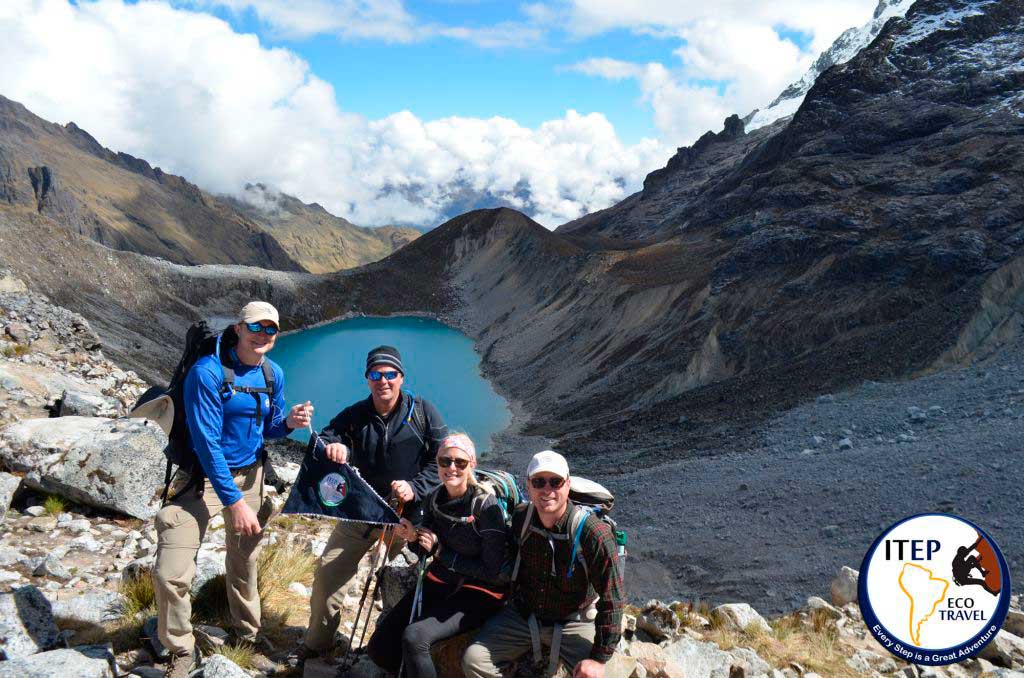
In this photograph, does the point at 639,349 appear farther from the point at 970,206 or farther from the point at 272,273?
the point at 272,273

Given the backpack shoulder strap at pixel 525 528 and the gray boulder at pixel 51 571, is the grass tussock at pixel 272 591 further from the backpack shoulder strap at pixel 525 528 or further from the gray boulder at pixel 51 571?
the backpack shoulder strap at pixel 525 528

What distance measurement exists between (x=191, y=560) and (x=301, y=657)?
1291mm

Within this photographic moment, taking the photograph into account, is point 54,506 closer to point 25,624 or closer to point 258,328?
point 25,624

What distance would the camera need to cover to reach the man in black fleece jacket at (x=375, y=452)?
5523 millimetres

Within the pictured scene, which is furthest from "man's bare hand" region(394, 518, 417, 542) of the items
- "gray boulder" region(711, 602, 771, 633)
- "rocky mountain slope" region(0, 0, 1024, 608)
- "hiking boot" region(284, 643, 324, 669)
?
"rocky mountain slope" region(0, 0, 1024, 608)

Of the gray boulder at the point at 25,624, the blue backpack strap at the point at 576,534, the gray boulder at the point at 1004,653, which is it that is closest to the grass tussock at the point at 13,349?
the gray boulder at the point at 25,624

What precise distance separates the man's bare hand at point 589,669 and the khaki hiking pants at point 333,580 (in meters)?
1.96

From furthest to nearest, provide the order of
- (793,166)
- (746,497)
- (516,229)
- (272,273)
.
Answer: (516,229), (272,273), (793,166), (746,497)

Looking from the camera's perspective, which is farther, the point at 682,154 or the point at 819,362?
the point at 682,154

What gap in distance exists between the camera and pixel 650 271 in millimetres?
50812

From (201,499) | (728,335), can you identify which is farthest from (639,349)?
(201,499)

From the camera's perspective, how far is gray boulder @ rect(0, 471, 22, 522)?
307 inches

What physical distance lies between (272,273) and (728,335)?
61.9 metres

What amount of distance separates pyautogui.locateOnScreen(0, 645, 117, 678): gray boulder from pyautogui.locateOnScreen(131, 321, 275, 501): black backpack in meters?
1.18
